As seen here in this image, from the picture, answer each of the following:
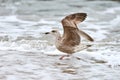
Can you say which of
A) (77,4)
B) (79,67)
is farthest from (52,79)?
(77,4)

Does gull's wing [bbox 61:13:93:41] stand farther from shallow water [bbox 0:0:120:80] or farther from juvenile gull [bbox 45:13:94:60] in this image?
shallow water [bbox 0:0:120:80]

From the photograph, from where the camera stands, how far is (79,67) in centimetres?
698

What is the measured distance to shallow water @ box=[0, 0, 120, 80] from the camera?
21.3 feet

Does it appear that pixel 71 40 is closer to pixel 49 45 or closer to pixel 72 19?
pixel 72 19

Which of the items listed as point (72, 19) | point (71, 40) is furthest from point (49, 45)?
point (72, 19)

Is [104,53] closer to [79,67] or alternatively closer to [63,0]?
[79,67]

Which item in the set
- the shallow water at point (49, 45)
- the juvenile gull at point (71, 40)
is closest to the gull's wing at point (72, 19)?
the juvenile gull at point (71, 40)

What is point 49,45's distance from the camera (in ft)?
29.3

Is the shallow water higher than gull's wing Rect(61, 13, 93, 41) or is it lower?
lower

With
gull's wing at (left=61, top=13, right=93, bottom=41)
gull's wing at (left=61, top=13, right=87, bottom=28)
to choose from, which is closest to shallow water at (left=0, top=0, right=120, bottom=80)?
gull's wing at (left=61, top=13, right=93, bottom=41)

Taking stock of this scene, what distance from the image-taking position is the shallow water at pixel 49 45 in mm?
6496

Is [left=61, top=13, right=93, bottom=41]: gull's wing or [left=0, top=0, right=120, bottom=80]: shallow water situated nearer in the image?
[left=0, top=0, right=120, bottom=80]: shallow water

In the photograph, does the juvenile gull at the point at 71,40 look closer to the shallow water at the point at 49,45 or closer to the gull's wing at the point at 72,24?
the gull's wing at the point at 72,24

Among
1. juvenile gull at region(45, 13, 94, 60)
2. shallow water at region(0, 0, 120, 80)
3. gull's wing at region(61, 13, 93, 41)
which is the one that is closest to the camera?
shallow water at region(0, 0, 120, 80)
